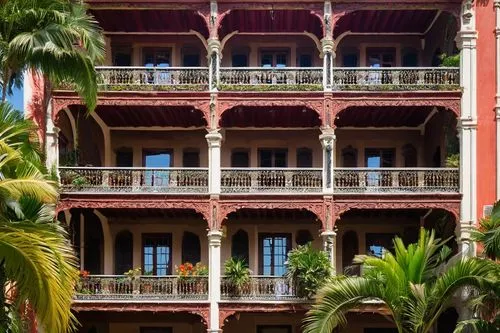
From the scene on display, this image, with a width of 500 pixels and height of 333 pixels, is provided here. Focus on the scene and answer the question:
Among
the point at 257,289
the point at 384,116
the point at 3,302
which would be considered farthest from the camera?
the point at 384,116

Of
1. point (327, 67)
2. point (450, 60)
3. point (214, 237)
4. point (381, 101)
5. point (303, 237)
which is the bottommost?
point (303, 237)

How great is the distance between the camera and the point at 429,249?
24391 mm

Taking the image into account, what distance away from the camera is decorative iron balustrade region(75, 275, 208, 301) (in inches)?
1236

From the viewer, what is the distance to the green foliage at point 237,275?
31.1 metres

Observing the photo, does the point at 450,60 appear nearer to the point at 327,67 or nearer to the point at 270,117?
the point at 327,67

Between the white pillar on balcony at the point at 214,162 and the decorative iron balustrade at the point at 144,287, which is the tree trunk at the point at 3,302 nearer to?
the decorative iron balustrade at the point at 144,287

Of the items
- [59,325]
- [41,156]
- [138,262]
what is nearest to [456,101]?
[138,262]

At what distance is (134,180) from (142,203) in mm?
982

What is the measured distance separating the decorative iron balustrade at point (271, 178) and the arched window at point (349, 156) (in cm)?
408

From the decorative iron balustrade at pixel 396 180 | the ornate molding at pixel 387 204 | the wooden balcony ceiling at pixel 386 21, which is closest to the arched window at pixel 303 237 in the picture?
the decorative iron balustrade at pixel 396 180

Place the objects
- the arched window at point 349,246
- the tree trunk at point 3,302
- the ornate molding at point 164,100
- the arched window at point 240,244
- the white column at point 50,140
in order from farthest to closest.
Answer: the arched window at point 349,246 → the arched window at point 240,244 → the ornate molding at point 164,100 → the white column at point 50,140 → the tree trunk at point 3,302

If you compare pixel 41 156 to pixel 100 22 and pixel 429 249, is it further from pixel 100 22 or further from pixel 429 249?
pixel 100 22

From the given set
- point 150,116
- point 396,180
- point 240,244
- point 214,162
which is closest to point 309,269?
point 396,180

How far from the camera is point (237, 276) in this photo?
31.1 metres
